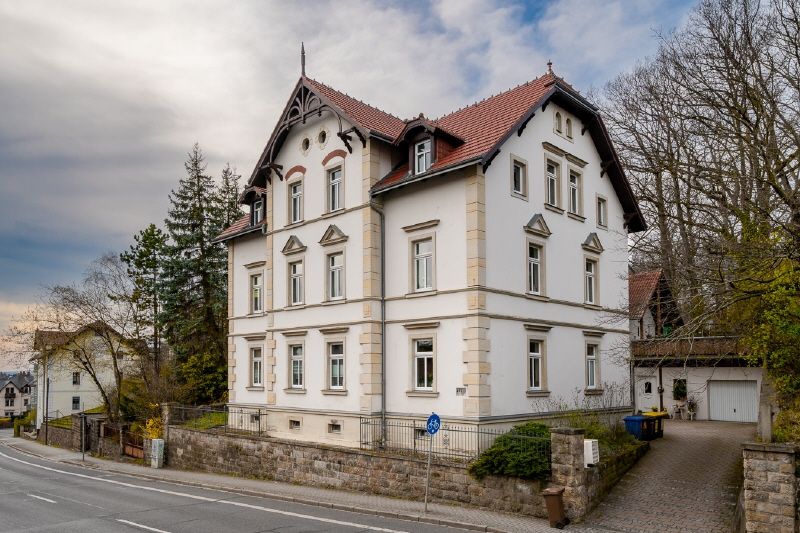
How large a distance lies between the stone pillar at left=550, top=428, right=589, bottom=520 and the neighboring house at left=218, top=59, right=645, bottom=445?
11.9 ft

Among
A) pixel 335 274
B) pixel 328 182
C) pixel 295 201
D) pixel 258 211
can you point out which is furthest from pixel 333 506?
pixel 258 211

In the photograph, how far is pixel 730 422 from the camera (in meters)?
31.7

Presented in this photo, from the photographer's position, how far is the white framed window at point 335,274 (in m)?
23.5

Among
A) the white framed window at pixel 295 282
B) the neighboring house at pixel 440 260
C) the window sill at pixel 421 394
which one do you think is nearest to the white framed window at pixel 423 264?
the neighboring house at pixel 440 260

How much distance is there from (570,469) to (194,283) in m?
31.4

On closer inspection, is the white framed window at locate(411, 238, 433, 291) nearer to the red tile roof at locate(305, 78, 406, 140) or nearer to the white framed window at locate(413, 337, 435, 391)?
the white framed window at locate(413, 337, 435, 391)

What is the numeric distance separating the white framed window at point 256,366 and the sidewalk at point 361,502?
4.35 metres

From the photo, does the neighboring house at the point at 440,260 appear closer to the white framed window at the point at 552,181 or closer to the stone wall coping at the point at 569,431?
the white framed window at the point at 552,181

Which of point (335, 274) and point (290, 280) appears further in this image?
point (290, 280)

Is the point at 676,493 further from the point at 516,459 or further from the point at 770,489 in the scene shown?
the point at 770,489

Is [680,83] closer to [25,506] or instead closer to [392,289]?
[392,289]

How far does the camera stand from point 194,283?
1649 inches

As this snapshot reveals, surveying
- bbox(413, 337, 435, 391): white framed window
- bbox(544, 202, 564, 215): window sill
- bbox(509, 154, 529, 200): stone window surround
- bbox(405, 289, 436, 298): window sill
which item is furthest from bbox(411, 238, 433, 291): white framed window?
bbox(544, 202, 564, 215): window sill

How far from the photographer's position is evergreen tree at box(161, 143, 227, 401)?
133 feet
